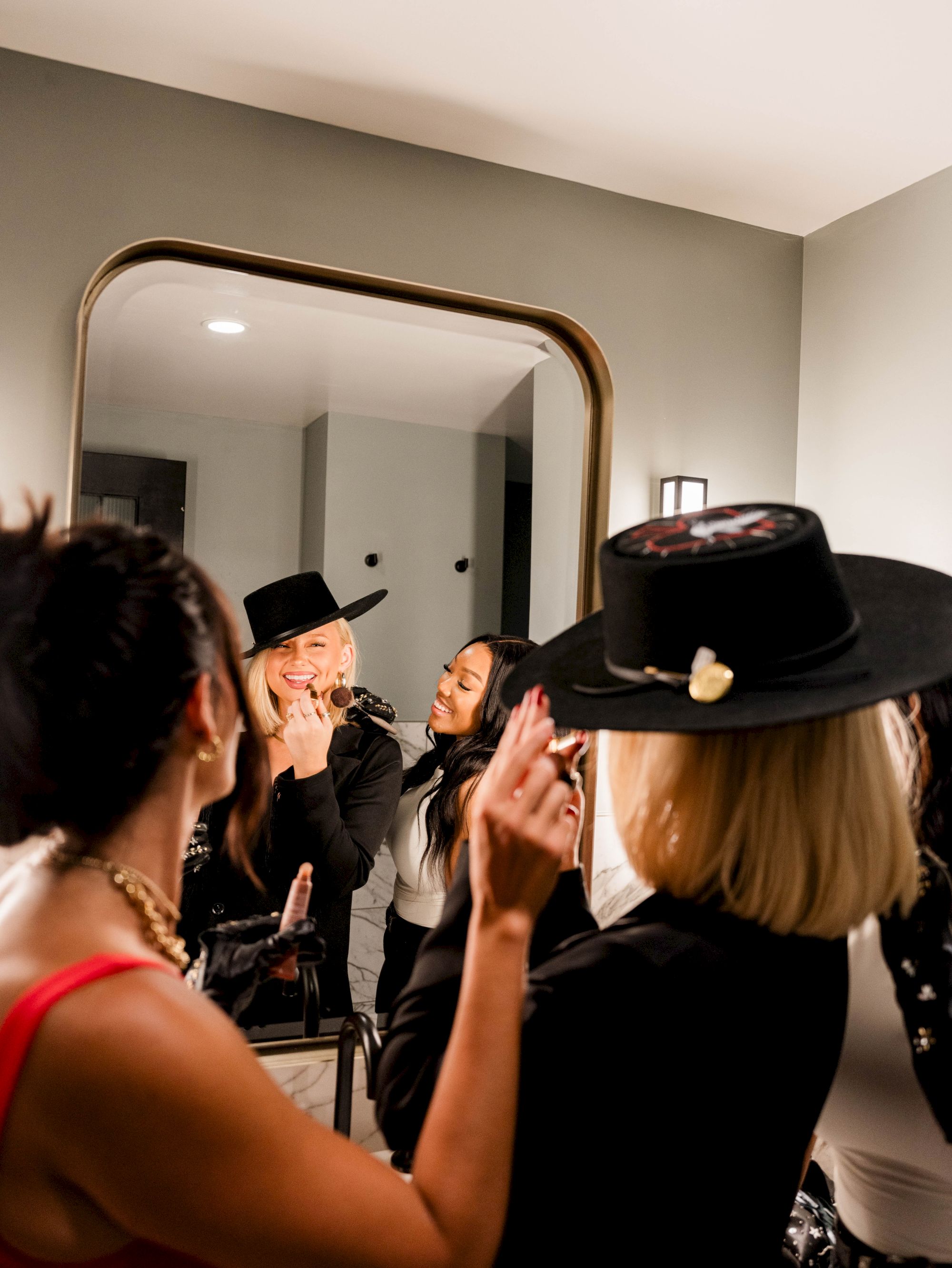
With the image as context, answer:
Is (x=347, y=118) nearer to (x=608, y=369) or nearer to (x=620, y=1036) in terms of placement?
(x=608, y=369)

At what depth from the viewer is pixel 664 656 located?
679mm

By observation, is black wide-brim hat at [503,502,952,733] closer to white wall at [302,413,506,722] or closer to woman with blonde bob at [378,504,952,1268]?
woman with blonde bob at [378,504,952,1268]

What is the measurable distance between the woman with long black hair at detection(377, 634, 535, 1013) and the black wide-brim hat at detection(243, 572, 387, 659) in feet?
0.95

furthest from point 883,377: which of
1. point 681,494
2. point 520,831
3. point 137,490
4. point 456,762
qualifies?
point 520,831

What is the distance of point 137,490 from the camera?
1.72 m

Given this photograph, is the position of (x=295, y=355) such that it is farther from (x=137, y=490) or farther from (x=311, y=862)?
(x=311, y=862)

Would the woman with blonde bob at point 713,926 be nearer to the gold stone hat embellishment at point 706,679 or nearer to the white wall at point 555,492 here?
the gold stone hat embellishment at point 706,679

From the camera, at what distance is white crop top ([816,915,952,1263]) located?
82 cm

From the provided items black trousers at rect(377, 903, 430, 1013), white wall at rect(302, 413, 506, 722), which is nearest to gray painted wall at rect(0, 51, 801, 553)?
white wall at rect(302, 413, 506, 722)

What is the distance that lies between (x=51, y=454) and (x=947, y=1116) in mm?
1545

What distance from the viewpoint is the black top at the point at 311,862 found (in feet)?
5.85

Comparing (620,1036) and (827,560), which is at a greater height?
(827,560)

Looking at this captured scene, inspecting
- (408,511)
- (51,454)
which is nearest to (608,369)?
(408,511)

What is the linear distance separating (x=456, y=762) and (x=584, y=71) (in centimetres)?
126
